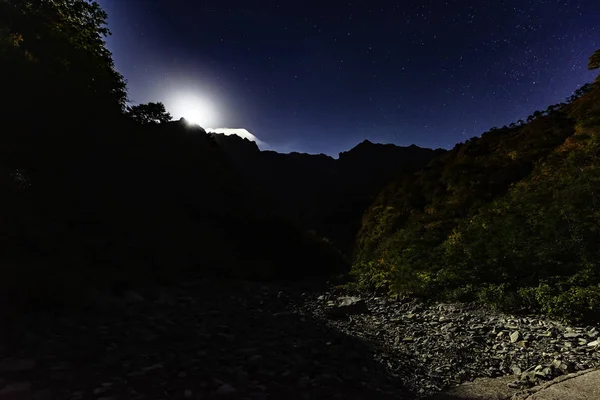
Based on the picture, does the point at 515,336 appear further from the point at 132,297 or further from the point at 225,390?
the point at 132,297

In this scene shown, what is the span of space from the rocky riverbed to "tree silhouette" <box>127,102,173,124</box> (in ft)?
66.7

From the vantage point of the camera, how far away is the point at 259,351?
656 centimetres

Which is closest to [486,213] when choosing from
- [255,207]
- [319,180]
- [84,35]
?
[255,207]

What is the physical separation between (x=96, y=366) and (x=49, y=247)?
255 inches

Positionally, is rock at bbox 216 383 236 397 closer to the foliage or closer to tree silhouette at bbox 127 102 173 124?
the foliage

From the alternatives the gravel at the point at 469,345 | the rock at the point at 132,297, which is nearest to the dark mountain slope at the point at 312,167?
the gravel at the point at 469,345

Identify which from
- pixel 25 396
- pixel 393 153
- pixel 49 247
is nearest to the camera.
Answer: pixel 25 396

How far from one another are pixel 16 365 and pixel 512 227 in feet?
55.2

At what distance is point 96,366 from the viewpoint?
4.72m

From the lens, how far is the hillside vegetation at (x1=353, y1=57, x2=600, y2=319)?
10.0 meters

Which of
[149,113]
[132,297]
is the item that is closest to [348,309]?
[132,297]

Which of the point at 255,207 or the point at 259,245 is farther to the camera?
the point at 255,207

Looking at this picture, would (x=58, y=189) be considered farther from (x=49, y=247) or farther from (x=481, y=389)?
(x=481, y=389)

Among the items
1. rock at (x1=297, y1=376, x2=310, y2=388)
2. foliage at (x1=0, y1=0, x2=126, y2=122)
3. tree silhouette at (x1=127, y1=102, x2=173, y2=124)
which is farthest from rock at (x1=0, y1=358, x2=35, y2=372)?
tree silhouette at (x1=127, y1=102, x2=173, y2=124)
